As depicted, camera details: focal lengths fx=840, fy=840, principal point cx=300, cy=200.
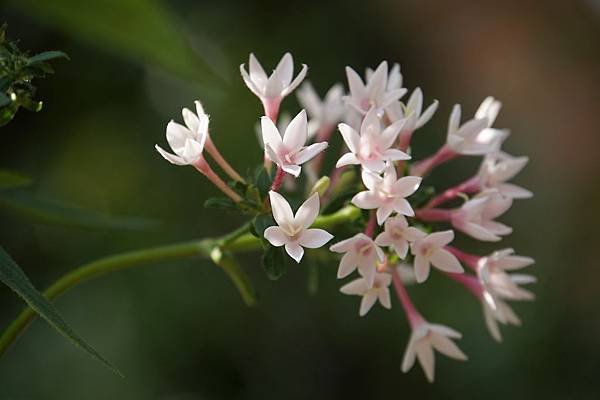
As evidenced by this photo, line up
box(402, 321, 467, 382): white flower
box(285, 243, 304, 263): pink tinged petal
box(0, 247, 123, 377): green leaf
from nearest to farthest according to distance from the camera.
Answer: box(0, 247, 123, 377): green leaf
box(285, 243, 304, 263): pink tinged petal
box(402, 321, 467, 382): white flower

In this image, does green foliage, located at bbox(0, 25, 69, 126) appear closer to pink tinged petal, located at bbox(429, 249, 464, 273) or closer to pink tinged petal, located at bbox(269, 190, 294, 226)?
pink tinged petal, located at bbox(269, 190, 294, 226)

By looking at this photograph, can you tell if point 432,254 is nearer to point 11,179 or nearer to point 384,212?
point 384,212

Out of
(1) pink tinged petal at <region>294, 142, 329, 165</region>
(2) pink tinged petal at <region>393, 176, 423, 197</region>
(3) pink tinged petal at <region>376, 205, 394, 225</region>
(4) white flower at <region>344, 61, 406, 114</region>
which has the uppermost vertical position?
(4) white flower at <region>344, 61, 406, 114</region>

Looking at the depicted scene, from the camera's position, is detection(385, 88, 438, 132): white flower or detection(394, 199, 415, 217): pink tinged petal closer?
detection(394, 199, 415, 217): pink tinged petal

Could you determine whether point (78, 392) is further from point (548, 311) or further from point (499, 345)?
point (548, 311)

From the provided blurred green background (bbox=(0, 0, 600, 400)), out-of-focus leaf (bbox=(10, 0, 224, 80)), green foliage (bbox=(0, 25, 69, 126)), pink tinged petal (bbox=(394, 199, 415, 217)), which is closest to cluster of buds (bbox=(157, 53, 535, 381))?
pink tinged petal (bbox=(394, 199, 415, 217))

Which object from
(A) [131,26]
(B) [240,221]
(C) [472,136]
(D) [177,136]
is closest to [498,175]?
(C) [472,136]
